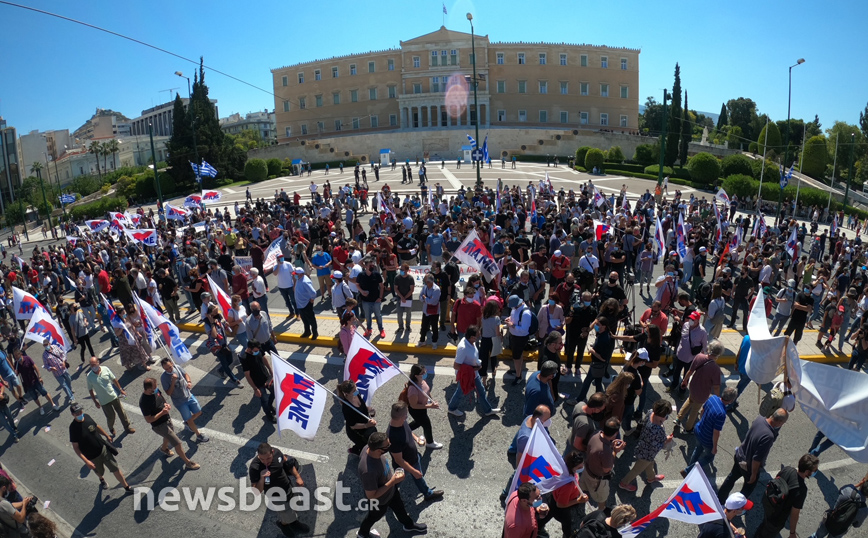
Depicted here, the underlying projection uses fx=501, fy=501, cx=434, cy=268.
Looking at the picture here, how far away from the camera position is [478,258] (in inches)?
411

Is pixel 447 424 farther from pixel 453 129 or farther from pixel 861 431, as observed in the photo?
pixel 453 129

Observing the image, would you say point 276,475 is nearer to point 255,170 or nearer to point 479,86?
point 255,170

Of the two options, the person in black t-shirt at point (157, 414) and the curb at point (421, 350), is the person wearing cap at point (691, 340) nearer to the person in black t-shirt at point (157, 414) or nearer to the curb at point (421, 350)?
the curb at point (421, 350)

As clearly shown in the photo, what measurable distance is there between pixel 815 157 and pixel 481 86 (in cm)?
4212

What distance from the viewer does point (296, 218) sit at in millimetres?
21984

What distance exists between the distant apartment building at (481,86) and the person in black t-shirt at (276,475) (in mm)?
69691

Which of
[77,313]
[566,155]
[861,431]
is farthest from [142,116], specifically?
[861,431]

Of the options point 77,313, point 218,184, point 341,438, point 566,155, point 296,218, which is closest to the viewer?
point 341,438

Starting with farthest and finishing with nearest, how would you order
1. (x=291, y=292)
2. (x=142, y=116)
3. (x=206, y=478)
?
(x=142, y=116), (x=291, y=292), (x=206, y=478)

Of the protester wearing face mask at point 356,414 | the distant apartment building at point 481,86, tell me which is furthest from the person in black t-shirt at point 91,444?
the distant apartment building at point 481,86

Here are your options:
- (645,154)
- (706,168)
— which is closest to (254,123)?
(645,154)

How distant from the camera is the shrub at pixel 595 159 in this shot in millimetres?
46594

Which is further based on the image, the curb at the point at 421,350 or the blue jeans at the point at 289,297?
the blue jeans at the point at 289,297

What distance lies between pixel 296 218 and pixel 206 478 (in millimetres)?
16434
